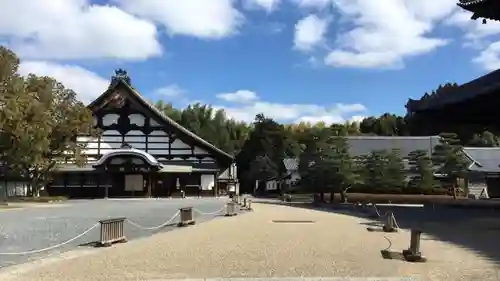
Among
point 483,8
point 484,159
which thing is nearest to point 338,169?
point 484,159

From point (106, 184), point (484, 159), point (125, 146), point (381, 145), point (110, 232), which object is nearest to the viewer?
point (110, 232)

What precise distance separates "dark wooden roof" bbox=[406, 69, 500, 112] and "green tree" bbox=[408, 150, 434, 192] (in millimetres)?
23434

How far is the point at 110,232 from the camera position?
1374 centimetres

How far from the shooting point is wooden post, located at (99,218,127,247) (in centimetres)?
1327

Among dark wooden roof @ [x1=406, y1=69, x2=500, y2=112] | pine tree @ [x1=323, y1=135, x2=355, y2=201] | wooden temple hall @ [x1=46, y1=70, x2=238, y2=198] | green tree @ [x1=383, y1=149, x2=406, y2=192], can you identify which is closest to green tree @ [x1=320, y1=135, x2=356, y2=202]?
pine tree @ [x1=323, y1=135, x2=355, y2=201]

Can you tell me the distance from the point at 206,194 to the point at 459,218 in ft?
95.7

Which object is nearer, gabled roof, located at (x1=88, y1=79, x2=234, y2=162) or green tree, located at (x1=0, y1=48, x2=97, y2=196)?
green tree, located at (x1=0, y1=48, x2=97, y2=196)

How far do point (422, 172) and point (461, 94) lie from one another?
82.4 ft

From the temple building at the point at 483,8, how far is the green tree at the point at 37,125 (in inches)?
922

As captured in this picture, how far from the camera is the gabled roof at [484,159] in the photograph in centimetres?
4494

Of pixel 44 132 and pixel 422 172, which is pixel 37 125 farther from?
pixel 422 172

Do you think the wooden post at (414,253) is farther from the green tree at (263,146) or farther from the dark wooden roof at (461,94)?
the green tree at (263,146)

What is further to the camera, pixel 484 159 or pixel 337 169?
pixel 484 159

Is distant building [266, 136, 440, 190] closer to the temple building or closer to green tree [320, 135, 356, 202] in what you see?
green tree [320, 135, 356, 202]
